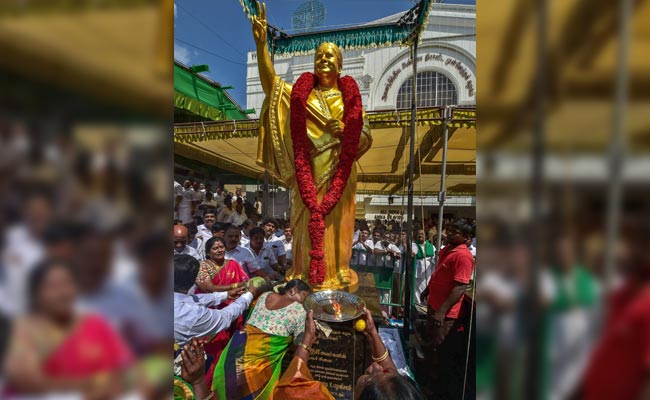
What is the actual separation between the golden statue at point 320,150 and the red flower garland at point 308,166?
0.08 m

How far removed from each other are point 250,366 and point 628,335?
1.74m

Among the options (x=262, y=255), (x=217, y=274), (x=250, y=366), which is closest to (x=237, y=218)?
(x=262, y=255)

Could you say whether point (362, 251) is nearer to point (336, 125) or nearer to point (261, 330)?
point (336, 125)

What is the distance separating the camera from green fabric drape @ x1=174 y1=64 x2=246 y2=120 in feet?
14.6

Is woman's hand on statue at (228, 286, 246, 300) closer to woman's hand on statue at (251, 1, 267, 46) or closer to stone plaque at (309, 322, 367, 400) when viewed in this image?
stone plaque at (309, 322, 367, 400)

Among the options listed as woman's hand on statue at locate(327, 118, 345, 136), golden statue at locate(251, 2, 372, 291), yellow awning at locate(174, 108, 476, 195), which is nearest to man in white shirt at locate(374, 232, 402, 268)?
yellow awning at locate(174, 108, 476, 195)

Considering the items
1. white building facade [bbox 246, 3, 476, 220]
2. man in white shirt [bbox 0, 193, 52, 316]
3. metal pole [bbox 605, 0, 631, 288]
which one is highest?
white building facade [bbox 246, 3, 476, 220]

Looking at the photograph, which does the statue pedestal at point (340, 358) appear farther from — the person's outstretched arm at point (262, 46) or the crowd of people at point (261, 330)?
the person's outstretched arm at point (262, 46)

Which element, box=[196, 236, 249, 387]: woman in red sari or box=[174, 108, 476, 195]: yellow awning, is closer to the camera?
box=[196, 236, 249, 387]: woman in red sari

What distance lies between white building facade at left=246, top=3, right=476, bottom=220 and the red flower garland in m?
1.33

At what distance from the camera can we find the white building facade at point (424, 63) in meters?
3.64

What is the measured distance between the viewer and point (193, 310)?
1.83 m

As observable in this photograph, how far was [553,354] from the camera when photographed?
38 centimetres

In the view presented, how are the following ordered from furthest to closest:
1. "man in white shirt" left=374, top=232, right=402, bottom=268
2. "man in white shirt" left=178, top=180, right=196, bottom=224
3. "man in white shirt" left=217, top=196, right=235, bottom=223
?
1. "man in white shirt" left=217, top=196, right=235, bottom=223
2. "man in white shirt" left=178, top=180, right=196, bottom=224
3. "man in white shirt" left=374, top=232, right=402, bottom=268
